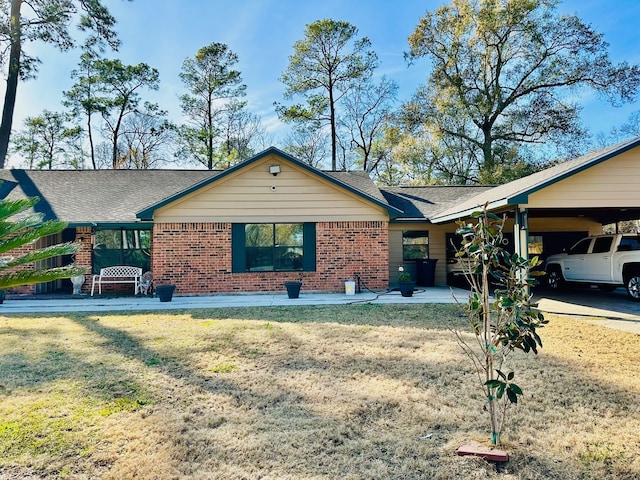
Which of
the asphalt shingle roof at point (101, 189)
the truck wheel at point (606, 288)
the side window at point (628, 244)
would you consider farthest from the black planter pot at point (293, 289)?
the truck wheel at point (606, 288)

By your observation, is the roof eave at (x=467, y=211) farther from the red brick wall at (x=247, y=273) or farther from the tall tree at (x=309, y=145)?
the tall tree at (x=309, y=145)

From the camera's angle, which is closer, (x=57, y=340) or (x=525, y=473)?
(x=525, y=473)

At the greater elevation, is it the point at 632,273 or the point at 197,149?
the point at 197,149

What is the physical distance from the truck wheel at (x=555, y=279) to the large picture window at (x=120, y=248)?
13.5m

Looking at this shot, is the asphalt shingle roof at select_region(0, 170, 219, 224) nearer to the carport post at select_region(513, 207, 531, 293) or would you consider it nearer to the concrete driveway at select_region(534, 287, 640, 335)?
the carport post at select_region(513, 207, 531, 293)

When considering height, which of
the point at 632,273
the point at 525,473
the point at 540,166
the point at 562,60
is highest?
the point at 562,60

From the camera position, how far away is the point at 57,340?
6.90 m

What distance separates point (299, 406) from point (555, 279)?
1270 centimetres

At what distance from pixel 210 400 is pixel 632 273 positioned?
1114 cm

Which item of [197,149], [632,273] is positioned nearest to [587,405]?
[632,273]

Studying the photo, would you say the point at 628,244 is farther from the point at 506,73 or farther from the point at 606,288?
the point at 506,73

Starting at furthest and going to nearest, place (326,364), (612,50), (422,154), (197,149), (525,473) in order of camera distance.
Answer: (197,149), (422,154), (612,50), (326,364), (525,473)

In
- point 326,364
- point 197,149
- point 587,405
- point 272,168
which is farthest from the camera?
point 197,149

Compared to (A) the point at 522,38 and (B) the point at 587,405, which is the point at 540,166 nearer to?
(A) the point at 522,38
